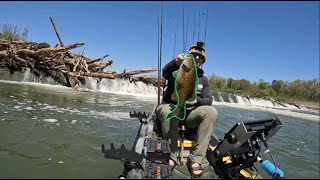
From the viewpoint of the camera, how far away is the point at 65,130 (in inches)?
276

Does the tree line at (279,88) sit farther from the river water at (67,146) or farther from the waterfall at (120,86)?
the river water at (67,146)

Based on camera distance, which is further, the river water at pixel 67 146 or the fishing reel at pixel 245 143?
the river water at pixel 67 146

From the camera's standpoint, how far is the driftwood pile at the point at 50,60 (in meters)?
18.1

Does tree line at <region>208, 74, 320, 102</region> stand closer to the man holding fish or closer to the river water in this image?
the river water

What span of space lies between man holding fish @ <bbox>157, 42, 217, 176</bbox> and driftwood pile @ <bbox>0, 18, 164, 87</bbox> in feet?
46.5

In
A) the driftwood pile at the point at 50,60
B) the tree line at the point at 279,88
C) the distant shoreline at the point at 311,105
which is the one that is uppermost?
the driftwood pile at the point at 50,60

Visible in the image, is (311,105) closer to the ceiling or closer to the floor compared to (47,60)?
closer to the floor

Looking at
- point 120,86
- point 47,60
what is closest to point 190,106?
point 47,60

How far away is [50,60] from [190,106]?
16743mm

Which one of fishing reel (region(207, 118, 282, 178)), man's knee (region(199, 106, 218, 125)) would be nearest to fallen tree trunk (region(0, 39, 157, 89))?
man's knee (region(199, 106, 218, 125))

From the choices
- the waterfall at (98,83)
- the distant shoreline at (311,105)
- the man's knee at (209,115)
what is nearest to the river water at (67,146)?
the man's knee at (209,115)

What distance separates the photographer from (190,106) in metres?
4.72

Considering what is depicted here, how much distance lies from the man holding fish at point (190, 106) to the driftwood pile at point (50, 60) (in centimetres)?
1418

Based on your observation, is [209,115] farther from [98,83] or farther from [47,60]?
[98,83]
